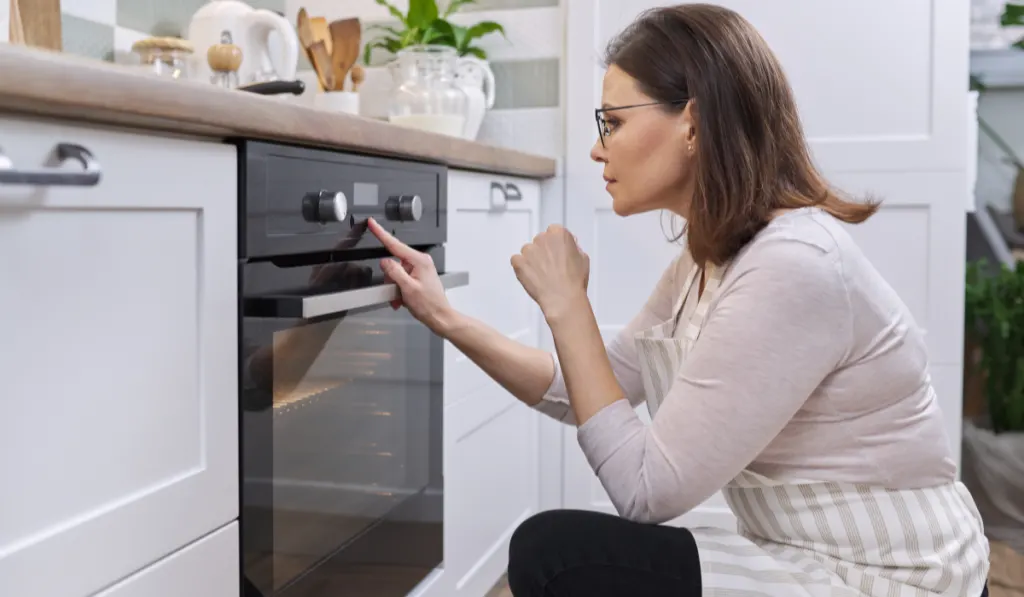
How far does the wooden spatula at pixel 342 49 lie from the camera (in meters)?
2.31

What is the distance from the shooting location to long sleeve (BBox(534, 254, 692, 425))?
151 cm

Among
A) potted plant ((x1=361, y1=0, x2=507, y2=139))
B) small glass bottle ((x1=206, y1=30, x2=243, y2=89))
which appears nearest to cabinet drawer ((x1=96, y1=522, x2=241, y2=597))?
small glass bottle ((x1=206, y1=30, x2=243, y2=89))

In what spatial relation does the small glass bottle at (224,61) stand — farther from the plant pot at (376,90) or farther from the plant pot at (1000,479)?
the plant pot at (1000,479)

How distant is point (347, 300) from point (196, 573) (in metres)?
0.37

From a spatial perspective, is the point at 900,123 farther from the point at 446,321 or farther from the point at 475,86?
the point at 446,321

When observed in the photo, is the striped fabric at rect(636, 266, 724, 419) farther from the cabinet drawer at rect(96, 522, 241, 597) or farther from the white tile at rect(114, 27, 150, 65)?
the white tile at rect(114, 27, 150, 65)

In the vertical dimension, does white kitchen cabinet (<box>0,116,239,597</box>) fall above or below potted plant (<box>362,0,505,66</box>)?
below

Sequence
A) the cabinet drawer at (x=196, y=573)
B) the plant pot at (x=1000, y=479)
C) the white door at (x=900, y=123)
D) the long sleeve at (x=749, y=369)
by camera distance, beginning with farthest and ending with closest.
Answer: the plant pot at (x=1000, y=479), the white door at (x=900, y=123), the long sleeve at (x=749, y=369), the cabinet drawer at (x=196, y=573)

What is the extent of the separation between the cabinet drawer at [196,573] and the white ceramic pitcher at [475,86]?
4.87ft

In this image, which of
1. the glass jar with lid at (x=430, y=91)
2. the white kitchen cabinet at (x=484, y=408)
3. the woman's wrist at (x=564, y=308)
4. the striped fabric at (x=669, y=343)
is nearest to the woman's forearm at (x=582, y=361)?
the woman's wrist at (x=564, y=308)

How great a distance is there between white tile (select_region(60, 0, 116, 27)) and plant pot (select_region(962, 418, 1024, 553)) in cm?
231

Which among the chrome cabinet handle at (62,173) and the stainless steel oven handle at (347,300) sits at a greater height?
→ the chrome cabinet handle at (62,173)

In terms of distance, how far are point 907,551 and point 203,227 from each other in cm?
84

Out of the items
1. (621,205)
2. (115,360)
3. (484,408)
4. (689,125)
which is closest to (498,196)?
(484,408)
